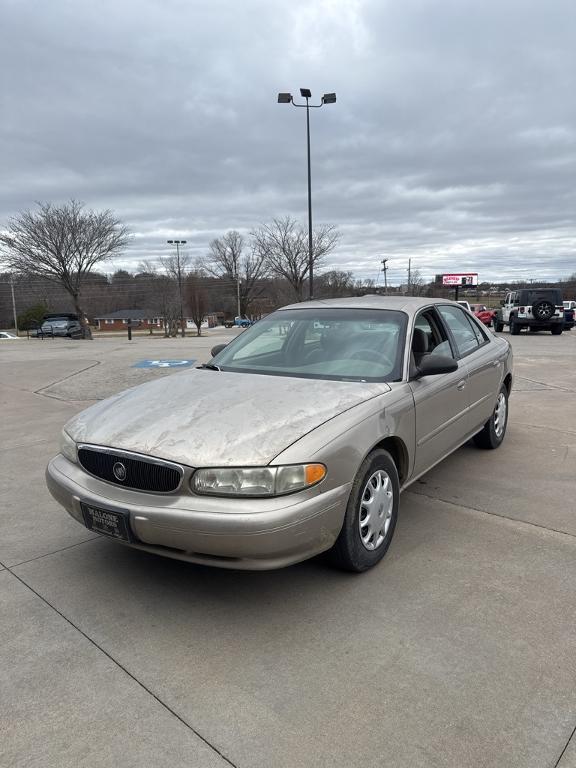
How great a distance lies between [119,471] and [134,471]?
10 centimetres

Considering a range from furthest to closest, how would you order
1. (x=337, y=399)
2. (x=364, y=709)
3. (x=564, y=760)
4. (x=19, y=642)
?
(x=337, y=399) → (x=19, y=642) → (x=364, y=709) → (x=564, y=760)

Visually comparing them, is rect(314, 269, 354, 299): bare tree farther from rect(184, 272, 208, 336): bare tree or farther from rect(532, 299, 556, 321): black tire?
rect(532, 299, 556, 321): black tire

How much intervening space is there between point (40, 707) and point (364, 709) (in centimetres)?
125

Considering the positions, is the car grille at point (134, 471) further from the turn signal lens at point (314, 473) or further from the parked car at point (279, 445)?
the turn signal lens at point (314, 473)

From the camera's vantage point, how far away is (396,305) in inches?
165

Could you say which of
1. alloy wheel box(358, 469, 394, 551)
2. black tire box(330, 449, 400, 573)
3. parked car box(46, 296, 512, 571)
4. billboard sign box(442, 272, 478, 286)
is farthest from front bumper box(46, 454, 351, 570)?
billboard sign box(442, 272, 478, 286)

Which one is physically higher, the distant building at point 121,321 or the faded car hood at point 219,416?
the faded car hood at point 219,416

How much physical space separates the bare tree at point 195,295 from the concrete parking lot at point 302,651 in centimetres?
6733


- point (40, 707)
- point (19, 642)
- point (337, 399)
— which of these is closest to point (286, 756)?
point (40, 707)

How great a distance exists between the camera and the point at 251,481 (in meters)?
2.52

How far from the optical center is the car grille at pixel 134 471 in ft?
8.54

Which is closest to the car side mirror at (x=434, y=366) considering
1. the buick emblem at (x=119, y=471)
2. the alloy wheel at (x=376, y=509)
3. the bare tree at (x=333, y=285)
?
the alloy wheel at (x=376, y=509)

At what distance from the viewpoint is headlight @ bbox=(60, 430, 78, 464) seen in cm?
307

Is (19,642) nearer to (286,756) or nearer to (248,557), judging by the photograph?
(248,557)
